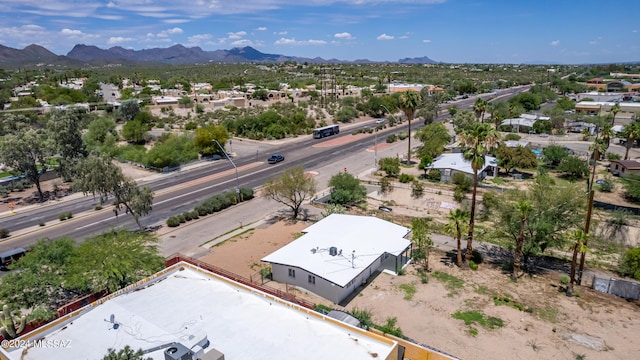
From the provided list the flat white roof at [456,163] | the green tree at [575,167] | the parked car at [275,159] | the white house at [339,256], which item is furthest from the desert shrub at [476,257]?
the parked car at [275,159]

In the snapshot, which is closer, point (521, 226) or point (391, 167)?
point (521, 226)

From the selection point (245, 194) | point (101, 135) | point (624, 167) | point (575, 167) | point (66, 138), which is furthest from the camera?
point (101, 135)

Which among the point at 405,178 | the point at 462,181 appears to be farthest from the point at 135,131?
the point at 462,181

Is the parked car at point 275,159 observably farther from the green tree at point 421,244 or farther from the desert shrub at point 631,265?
the desert shrub at point 631,265

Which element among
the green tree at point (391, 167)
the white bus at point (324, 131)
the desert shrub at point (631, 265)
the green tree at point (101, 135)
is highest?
the green tree at point (101, 135)

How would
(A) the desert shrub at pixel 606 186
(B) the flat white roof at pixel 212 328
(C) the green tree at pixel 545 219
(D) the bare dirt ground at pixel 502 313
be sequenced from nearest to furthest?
(B) the flat white roof at pixel 212 328 < (D) the bare dirt ground at pixel 502 313 < (C) the green tree at pixel 545 219 < (A) the desert shrub at pixel 606 186

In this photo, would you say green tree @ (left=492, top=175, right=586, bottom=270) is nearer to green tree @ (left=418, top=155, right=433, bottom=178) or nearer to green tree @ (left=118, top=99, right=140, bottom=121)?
green tree @ (left=418, top=155, right=433, bottom=178)

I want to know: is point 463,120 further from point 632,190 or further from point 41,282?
point 41,282

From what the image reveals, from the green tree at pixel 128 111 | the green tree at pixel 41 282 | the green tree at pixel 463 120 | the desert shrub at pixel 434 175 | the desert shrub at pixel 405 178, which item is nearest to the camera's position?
the green tree at pixel 41 282
